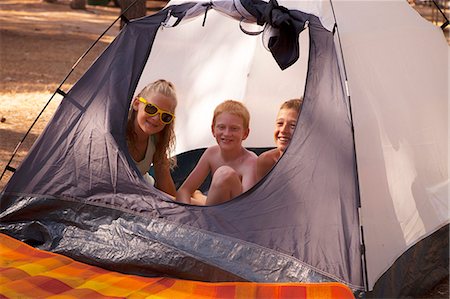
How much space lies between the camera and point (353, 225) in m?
3.03

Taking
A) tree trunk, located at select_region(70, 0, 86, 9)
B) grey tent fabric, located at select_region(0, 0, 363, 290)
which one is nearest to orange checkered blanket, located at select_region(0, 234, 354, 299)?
grey tent fabric, located at select_region(0, 0, 363, 290)

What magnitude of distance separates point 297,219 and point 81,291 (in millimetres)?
830

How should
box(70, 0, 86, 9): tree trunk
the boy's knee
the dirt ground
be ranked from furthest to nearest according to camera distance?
box(70, 0, 86, 9): tree trunk
the dirt ground
the boy's knee

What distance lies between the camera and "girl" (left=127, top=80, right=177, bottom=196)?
363 cm

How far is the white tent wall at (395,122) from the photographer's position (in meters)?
3.19

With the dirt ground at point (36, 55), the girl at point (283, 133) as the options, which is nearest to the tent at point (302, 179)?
the girl at point (283, 133)

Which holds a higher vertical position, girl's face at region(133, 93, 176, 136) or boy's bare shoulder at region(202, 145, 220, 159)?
girl's face at region(133, 93, 176, 136)

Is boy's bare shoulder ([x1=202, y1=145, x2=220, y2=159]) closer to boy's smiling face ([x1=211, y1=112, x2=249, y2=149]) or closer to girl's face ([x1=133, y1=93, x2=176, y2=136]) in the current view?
boy's smiling face ([x1=211, y1=112, x2=249, y2=149])

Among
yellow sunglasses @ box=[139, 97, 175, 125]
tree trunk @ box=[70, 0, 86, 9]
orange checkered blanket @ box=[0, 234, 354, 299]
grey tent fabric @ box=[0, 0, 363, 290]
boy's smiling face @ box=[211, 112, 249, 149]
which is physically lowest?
orange checkered blanket @ box=[0, 234, 354, 299]

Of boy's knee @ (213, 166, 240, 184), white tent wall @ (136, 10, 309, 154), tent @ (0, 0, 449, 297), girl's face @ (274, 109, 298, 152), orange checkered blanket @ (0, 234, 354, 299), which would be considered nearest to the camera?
orange checkered blanket @ (0, 234, 354, 299)

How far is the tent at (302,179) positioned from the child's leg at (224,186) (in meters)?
0.14

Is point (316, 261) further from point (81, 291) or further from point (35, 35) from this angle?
point (35, 35)

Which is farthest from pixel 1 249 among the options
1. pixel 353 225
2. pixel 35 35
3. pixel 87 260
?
pixel 35 35

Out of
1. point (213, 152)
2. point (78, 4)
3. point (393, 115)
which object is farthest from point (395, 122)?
point (78, 4)
